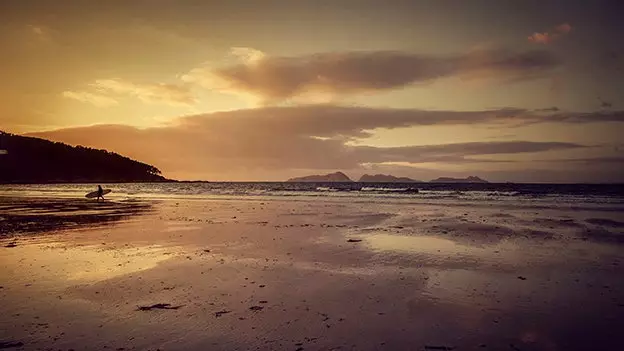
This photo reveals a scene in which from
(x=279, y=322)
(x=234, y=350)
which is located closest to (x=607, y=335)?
(x=279, y=322)

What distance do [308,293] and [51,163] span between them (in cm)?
18545

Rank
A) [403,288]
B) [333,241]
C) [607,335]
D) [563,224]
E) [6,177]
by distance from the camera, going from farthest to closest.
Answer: [6,177] → [563,224] → [333,241] → [403,288] → [607,335]

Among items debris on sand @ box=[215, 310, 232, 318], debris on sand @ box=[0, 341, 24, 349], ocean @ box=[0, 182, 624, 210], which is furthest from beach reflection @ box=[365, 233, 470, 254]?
ocean @ box=[0, 182, 624, 210]

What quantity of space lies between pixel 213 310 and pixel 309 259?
568 centimetres

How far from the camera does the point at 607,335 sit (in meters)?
6.61

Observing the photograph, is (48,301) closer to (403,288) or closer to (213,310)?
(213,310)

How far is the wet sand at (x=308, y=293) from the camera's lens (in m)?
6.40

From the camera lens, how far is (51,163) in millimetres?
158250

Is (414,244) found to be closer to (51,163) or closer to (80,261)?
(80,261)

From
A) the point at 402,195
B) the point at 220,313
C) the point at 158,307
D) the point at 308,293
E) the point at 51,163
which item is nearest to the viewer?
the point at 220,313

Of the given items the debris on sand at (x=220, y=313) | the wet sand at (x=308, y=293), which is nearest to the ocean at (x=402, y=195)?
the wet sand at (x=308, y=293)

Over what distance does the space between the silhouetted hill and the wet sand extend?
15460 cm

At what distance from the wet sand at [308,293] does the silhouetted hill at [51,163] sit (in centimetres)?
15460

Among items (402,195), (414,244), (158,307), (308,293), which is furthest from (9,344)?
(402,195)
